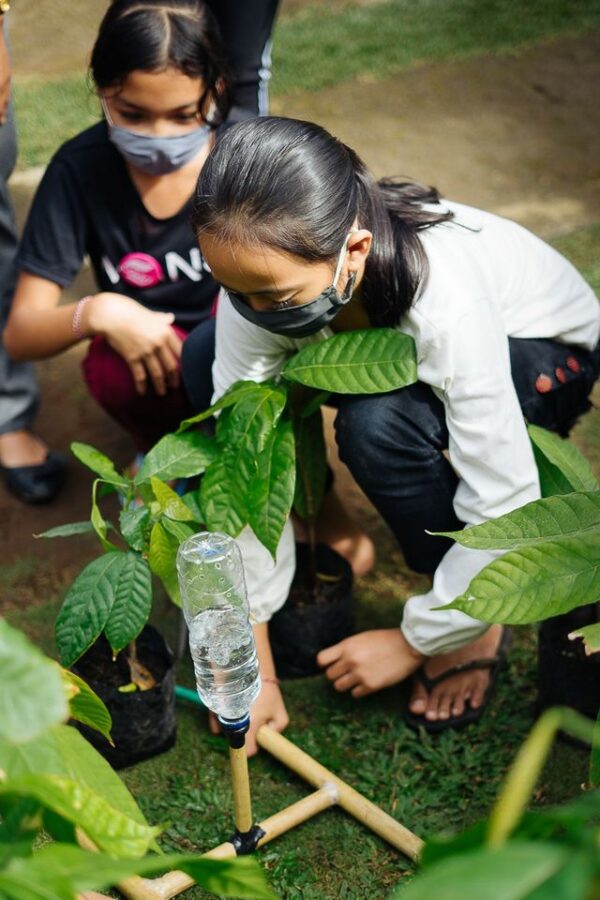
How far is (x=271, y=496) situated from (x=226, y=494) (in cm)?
7

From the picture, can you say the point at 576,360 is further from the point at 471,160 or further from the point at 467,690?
the point at 471,160

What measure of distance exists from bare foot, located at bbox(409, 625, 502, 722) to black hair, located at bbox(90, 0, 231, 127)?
3.43 feet

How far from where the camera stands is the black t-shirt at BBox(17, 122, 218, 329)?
2.21m

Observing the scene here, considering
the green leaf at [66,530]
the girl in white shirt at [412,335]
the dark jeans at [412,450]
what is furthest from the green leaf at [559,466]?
the green leaf at [66,530]

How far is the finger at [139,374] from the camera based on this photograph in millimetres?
2084

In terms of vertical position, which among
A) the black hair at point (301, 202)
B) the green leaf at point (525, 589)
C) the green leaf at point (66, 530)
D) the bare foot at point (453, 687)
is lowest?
the bare foot at point (453, 687)

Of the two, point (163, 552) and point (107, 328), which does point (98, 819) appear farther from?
point (107, 328)

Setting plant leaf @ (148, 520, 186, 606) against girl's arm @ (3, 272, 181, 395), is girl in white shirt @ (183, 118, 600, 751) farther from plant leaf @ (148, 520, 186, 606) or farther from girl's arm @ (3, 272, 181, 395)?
plant leaf @ (148, 520, 186, 606)

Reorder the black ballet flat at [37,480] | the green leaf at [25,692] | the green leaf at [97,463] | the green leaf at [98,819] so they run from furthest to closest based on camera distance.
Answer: the black ballet flat at [37,480] < the green leaf at [97,463] < the green leaf at [98,819] < the green leaf at [25,692]

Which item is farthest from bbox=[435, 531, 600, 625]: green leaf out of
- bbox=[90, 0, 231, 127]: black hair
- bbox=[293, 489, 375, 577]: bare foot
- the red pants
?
bbox=[90, 0, 231, 127]: black hair

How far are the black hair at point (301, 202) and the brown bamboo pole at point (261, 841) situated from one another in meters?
0.70

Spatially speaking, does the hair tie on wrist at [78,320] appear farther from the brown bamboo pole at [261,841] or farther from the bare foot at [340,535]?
the brown bamboo pole at [261,841]

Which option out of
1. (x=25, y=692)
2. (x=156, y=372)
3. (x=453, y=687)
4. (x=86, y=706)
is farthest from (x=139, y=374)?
(x=25, y=692)

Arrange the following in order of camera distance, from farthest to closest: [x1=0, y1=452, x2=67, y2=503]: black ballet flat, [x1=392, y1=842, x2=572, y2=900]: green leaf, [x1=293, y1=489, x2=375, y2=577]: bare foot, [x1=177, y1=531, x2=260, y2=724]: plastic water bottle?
[x1=0, y1=452, x2=67, y2=503]: black ballet flat < [x1=293, y1=489, x2=375, y2=577]: bare foot < [x1=177, y1=531, x2=260, y2=724]: plastic water bottle < [x1=392, y1=842, x2=572, y2=900]: green leaf
